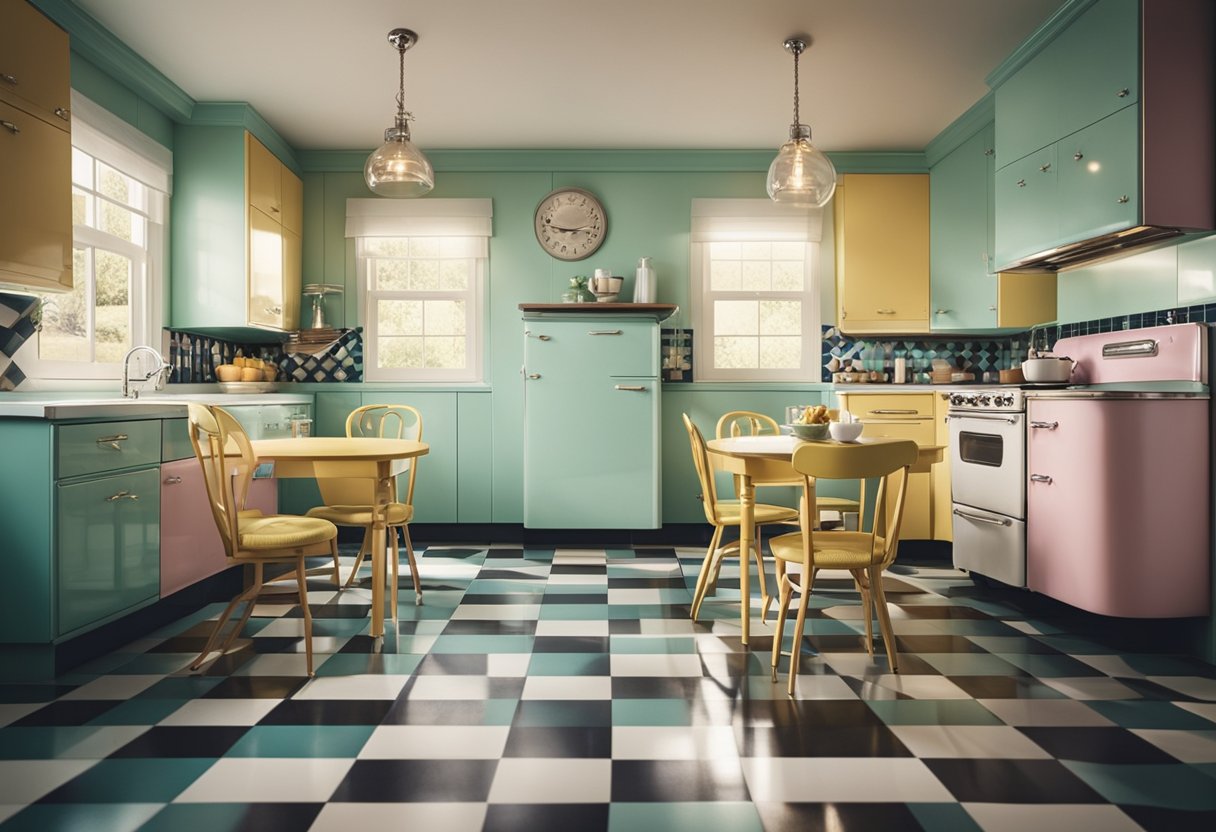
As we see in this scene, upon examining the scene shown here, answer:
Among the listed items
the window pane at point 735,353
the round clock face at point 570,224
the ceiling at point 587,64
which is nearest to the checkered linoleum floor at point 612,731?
the window pane at point 735,353

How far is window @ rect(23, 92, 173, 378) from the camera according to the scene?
3387 millimetres

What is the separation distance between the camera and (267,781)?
1.82 meters

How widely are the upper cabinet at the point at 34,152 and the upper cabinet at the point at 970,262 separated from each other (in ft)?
15.0

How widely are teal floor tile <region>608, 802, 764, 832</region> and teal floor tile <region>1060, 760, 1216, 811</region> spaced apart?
33.6 inches

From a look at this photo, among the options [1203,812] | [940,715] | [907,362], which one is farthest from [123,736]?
[907,362]

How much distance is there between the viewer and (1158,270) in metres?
3.21

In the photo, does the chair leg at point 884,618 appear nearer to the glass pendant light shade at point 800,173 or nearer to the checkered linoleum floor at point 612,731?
the checkered linoleum floor at point 612,731

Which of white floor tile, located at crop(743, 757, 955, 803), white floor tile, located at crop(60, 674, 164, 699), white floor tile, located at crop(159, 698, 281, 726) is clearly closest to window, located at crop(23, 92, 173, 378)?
white floor tile, located at crop(60, 674, 164, 699)

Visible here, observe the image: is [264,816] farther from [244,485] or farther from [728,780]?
[244,485]

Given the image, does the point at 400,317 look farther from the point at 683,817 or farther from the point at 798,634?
the point at 683,817

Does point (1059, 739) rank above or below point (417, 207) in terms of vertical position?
below

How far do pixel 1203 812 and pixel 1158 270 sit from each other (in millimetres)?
2361

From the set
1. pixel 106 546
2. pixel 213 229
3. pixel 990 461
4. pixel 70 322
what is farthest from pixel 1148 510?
pixel 213 229

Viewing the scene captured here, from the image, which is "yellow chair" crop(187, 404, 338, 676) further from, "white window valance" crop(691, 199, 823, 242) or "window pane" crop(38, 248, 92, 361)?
"white window valance" crop(691, 199, 823, 242)
